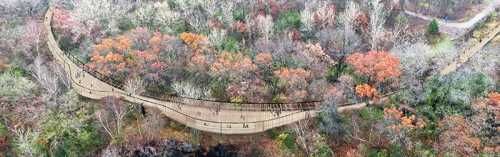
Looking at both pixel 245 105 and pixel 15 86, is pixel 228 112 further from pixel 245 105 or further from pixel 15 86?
pixel 15 86

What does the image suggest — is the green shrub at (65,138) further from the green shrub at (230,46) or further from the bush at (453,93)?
the bush at (453,93)

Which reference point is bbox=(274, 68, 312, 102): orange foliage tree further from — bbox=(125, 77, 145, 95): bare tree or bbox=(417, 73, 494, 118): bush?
bbox=(125, 77, 145, 95): bare tree

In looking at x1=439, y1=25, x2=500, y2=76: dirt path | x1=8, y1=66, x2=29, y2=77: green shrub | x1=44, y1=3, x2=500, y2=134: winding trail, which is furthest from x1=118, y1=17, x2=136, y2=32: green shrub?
x1=439, y1=25, x2=500, y2=76: dirt path

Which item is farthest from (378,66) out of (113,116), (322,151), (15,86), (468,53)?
(15,86)

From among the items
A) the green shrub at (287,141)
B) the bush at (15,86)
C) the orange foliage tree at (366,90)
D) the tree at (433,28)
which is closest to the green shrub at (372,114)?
the orange foliage tree at (366,90)

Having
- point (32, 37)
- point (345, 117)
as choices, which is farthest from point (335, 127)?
point (32, 37)

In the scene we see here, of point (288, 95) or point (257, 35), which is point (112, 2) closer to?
point (257, 35)
